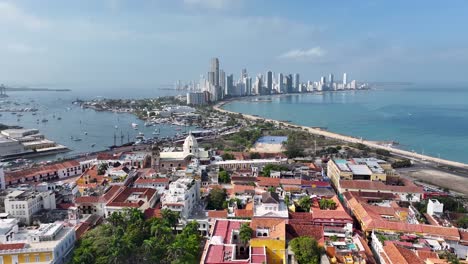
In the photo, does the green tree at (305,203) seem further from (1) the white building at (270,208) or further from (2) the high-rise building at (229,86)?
(2) the high-rise building at (229,86)

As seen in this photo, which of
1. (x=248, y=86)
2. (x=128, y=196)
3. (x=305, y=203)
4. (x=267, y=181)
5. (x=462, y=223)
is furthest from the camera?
(x=248, y=86)

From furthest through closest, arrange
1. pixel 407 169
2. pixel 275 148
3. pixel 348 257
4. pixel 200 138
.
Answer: pixel 200 138 < pixel 275 148 < pixel 407 169 < pixel 348 257

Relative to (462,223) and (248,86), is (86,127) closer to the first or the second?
(462,223)

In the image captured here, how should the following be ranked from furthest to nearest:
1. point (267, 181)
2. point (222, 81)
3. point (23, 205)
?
point (222, 81), point (267, 181), point (23, 205)

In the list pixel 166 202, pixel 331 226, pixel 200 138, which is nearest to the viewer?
pixel 331 226

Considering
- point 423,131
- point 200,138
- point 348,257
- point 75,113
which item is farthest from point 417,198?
point 75,113

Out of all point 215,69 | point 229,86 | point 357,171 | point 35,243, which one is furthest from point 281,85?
point 35,243

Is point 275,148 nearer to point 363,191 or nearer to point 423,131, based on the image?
point 363,191
